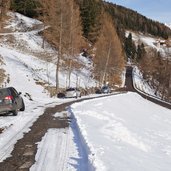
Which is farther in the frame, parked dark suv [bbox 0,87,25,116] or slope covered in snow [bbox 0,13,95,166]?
parked dark suv [bbox 0,87,25,116]

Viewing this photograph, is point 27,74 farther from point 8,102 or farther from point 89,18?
point 89,18

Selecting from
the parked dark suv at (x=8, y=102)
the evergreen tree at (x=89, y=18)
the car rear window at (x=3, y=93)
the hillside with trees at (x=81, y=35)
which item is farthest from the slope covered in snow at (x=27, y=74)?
the evergreen tree at (x=89, y=18)

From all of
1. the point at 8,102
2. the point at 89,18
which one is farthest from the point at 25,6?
the point at 8,102

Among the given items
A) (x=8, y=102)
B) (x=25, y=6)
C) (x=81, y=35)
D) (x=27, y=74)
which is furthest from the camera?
(x=25, y=6)

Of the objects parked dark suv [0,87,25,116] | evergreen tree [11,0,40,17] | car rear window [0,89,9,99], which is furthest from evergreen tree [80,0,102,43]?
car rear window [0,89,9,99]

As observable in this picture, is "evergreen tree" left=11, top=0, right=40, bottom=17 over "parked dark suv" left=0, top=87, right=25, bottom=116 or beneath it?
over

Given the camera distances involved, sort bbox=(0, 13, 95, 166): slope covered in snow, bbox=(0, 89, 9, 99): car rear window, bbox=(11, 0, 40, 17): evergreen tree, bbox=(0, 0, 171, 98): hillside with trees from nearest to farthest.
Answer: bbox=(0, 13, 95, 166): slope covered in snow < bbox=(0, 89, 9, 99): car rear window < bbox=(0, 0, 171, 98): hillside with trees < bbox=(11, 0, 40, 17): evergreen tree

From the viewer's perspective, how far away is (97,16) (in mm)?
82625

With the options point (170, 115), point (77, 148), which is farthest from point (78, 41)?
point (77, 148)

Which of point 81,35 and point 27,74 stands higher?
point 81,35

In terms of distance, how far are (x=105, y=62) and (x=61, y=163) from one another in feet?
191

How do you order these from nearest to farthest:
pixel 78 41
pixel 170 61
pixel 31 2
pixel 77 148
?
pixel 77 148 < pixel 78 41 < pixel 31 2 < pixel 170 61

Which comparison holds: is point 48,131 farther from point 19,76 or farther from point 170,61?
point 170,61

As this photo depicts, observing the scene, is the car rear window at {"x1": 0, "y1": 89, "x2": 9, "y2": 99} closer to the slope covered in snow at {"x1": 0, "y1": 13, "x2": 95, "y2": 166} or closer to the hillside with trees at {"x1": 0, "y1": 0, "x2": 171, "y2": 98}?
the slope covered in snow at {"x1": 0, "y1": 13, "x2": 95, "y2": 166}
